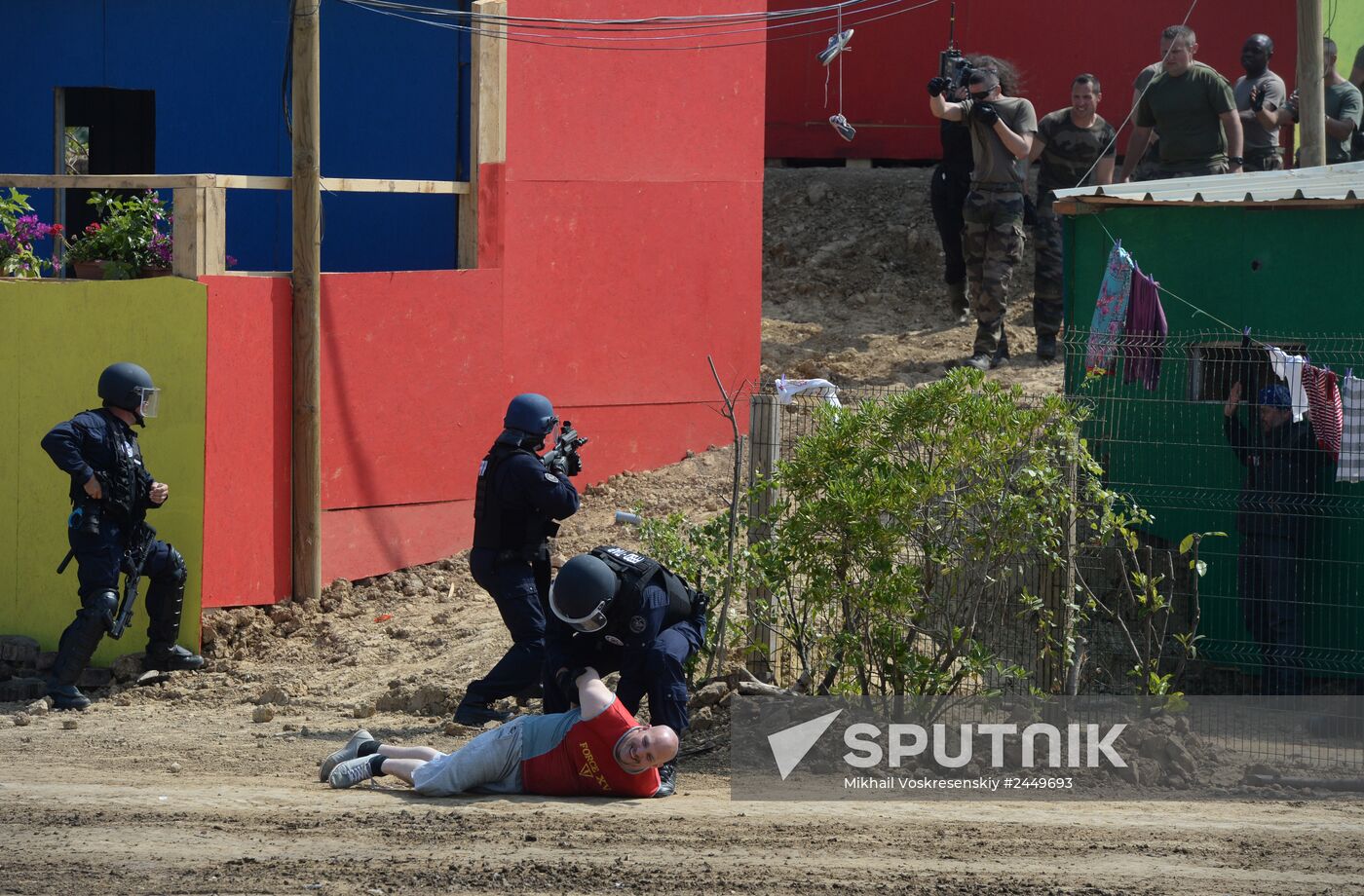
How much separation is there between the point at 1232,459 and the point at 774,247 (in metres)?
8.95

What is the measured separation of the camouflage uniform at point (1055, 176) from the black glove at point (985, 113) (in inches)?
28.1

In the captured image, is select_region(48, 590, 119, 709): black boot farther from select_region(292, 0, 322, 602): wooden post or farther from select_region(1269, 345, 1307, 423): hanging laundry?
select_region(1269, 345, 1307, 423): hanging laundry

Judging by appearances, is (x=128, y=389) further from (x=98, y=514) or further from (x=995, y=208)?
(x=995, y=208)

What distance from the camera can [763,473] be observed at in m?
9.11

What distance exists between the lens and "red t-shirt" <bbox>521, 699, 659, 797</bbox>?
719 centimetres

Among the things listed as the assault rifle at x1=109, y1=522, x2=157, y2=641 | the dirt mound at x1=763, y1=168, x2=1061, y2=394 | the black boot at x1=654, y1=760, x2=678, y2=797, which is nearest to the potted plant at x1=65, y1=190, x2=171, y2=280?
the assault rifle at x1=109, y1=522, x2=157, y2=641

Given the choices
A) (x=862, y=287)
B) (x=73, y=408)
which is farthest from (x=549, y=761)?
(x=862, y=287)

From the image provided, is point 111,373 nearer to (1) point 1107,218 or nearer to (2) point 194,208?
(2) point 194,208

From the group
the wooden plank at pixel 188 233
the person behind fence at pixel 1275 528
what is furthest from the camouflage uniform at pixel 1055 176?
the wooden plank at pixel 188 233

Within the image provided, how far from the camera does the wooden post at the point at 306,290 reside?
11070 millimetres

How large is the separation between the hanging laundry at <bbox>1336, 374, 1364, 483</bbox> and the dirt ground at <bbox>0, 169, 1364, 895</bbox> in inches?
68.2

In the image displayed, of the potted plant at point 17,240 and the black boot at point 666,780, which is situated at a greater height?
the potted plant at point 17,240

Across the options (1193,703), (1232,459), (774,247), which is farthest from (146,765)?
(774,247)

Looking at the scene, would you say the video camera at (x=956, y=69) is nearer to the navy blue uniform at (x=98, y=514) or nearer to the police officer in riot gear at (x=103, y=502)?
the police officer in riot gear at (x=103, y=502)
